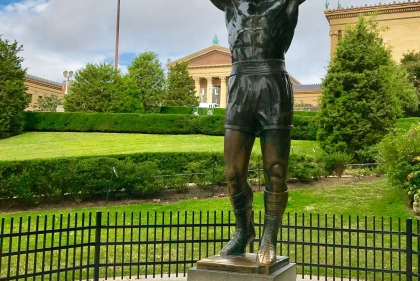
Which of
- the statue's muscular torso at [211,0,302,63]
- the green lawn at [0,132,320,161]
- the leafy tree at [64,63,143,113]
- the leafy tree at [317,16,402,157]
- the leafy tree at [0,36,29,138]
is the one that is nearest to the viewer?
the statue's muscular torso at [211,0,302,63]

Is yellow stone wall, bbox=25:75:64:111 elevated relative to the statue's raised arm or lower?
elevated

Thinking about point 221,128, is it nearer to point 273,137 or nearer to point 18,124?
point 18,124

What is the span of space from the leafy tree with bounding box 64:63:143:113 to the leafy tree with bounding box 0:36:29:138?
16.0 feet

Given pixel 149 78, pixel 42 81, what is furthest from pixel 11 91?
pixel 42 81

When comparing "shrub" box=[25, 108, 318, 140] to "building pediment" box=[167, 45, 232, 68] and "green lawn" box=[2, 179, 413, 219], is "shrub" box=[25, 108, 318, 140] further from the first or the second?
"building pediment" box=[167, 45, 232, 68]

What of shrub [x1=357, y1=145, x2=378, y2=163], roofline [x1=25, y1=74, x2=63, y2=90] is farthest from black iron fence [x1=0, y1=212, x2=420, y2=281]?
roofline [x1=25, y1=74, x2=63, y2=90]

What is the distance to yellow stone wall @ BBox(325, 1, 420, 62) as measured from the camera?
5178 centimetres

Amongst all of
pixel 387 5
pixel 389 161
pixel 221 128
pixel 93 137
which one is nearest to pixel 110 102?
pixel 93 137

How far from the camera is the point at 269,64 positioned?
4418 mm

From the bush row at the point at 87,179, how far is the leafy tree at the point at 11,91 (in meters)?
18.3

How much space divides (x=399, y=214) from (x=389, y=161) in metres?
1.87

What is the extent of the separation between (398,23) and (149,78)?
3112cm

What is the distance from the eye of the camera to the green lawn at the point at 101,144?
22938 millimetres

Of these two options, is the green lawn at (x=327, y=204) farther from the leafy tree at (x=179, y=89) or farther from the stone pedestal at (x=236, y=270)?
the leafy tree at (x=179, y=89)
